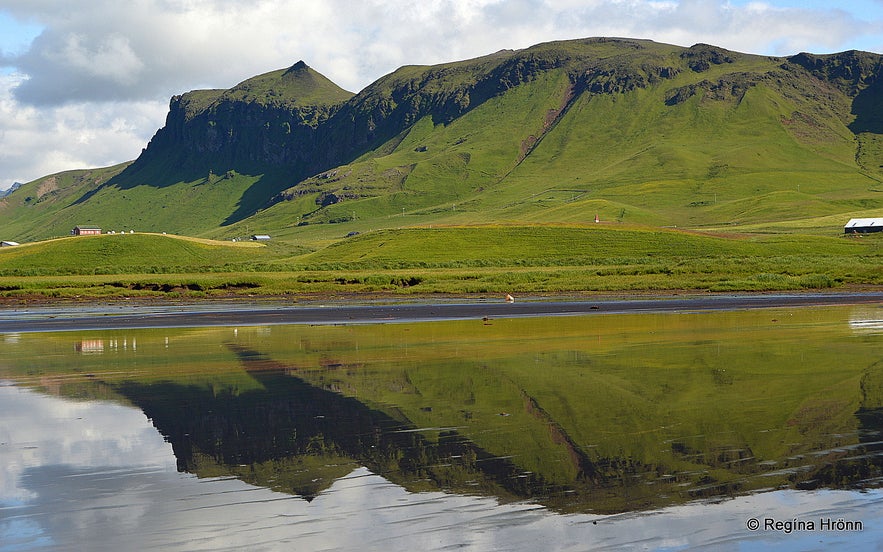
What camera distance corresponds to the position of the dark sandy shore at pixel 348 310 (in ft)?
183

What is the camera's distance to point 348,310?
64.8 metres

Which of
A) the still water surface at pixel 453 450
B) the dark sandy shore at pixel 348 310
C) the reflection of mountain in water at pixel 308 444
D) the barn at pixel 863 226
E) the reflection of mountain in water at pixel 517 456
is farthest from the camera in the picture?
the barn at pixel 863 226

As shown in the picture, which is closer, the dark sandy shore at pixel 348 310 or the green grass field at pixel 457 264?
the dark sandy shore at pixel 348 310

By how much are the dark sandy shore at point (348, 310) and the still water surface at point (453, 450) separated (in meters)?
20.6

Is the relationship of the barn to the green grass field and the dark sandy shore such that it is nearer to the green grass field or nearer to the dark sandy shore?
the green grass field

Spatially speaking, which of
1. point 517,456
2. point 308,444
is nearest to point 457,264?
point 308,444

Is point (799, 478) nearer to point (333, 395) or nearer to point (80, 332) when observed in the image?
point (333, 395)

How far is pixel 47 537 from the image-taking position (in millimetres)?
13398

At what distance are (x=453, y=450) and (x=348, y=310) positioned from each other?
155 ft

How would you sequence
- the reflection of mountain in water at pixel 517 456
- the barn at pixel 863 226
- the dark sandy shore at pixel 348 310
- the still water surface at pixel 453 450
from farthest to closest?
1. the barn at pixel 863 226
2. the dark sandy shore at pixel 348 310
3. the reflection of mountain in water at pixel 517 456
4. the still water surface at pixel 453 450

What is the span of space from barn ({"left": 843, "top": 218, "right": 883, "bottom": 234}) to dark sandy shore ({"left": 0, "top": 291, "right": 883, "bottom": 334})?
344ft

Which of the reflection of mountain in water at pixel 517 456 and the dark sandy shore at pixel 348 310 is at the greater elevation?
the reflection of mountain in water at pixel 517 456

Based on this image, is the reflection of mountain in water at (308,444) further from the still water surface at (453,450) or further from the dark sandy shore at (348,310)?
the dark sandy shore at (348,310)

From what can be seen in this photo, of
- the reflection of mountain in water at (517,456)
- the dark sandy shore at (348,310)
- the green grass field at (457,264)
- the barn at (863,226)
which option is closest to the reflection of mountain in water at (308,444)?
the reflection of mountain in water at (517,456)
